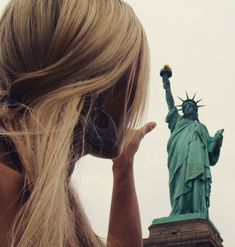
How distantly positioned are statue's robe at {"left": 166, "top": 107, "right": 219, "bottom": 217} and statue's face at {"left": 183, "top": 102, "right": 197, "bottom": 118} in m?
0.18

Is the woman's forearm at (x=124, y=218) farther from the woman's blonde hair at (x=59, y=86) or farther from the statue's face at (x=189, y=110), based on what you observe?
the statue's face at (x=189, y=110)

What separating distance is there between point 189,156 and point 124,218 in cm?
1761

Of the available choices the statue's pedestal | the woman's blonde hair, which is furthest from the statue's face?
the woman's blonde hair

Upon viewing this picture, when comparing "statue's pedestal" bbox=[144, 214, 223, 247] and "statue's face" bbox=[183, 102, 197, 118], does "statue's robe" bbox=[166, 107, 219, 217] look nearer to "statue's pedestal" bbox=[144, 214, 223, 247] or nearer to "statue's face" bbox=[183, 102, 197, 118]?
"statue's face" bbox=[183, 102, 197, 118]

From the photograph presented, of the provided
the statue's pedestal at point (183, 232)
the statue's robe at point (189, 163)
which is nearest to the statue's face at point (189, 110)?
the statue's robe at point (189, 163)

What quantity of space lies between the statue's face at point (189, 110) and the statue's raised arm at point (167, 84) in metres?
0.38

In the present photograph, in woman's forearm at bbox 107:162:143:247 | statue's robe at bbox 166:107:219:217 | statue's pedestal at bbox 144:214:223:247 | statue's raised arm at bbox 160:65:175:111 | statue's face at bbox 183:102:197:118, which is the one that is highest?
statue's raised arm at bbox 160:65:175:111

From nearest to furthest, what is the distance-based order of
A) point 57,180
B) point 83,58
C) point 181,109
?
point 57,180, point 83,58, point 181,109

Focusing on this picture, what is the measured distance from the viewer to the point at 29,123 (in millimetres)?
1098

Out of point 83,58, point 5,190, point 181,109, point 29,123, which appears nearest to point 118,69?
point 83,58

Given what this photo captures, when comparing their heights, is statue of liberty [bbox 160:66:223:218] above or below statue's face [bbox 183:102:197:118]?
below

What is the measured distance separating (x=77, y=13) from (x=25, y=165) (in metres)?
0.29

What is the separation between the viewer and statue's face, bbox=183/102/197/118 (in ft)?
64.2

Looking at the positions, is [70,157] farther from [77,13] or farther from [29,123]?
[77,13]
